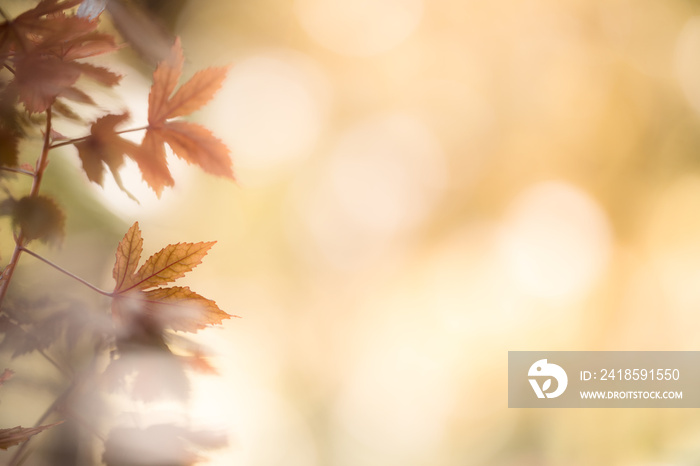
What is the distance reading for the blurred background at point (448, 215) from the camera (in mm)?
1105

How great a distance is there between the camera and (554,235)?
121 cm

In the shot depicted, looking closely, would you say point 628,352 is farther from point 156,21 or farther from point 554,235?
point 156,21

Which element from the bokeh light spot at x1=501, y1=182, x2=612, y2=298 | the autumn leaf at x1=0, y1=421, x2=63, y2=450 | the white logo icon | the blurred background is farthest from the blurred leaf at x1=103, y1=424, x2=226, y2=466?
the bokeh light spot at x1=501, y1=182, x2=612, y2=298

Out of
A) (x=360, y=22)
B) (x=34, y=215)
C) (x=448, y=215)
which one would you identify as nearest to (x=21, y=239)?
(x=34, y=215)

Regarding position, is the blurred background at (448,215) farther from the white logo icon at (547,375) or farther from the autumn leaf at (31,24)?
the autumn leaf at (31,24)

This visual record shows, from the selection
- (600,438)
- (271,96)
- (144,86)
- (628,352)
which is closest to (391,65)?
(271,96)

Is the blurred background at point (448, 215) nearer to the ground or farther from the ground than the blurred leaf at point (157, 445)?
farther from the ground

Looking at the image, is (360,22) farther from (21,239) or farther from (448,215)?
(21,239)

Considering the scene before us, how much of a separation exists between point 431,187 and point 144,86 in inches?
32.9

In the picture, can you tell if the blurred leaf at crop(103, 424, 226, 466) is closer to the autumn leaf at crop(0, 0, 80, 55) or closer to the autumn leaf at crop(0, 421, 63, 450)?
the autumn leaf at crop(0, 421, 63, 450)

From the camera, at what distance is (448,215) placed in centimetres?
122

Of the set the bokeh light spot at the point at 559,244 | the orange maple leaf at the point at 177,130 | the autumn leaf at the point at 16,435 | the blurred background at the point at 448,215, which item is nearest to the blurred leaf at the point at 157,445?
the autumn leaf at the point at 16,435

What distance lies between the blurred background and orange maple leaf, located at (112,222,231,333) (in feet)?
2.41

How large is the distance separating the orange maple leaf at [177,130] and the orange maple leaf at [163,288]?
2.8 inches
